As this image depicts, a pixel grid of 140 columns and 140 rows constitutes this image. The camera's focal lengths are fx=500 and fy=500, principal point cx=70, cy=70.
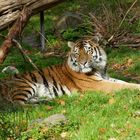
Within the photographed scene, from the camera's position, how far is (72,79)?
8852 millimetres

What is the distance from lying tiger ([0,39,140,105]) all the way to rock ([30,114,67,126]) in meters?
1.58

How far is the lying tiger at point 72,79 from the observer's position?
28.1ft

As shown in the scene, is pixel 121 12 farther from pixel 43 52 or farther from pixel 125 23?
pixel 43 52

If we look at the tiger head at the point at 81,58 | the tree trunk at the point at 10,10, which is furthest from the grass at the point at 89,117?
the tree trunk at the point at 10,10

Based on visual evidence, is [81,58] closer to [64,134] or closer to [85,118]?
[85,118]

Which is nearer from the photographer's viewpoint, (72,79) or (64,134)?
(64,134)

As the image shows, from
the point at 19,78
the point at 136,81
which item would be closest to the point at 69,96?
the point at 19,78

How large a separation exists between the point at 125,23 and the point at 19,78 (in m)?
5.38

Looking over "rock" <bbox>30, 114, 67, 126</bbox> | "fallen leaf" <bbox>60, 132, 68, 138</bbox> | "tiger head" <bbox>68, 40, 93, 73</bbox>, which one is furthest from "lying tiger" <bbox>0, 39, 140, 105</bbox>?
"fallen leaf" <bbox>60, 132, 68, 138</bbox>

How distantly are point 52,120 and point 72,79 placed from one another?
7.41 ft

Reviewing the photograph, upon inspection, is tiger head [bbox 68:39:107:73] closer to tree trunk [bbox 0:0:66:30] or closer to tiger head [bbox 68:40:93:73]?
tiger head [bbox 68:40:93:73]

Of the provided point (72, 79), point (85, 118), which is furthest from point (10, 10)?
point (85, 118)

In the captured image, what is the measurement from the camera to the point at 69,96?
8352 mm

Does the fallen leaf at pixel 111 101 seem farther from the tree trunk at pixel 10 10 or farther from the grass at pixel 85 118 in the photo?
the tree trunk at pixel 10 10
